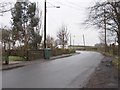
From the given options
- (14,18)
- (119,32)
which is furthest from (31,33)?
(119,32)

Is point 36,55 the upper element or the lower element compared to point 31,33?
lower

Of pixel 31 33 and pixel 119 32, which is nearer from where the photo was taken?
pixel 119 32

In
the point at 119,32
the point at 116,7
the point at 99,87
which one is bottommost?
the point at 99,87

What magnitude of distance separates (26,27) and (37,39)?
3.44 meters

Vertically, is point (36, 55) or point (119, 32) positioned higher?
point (119, 32)

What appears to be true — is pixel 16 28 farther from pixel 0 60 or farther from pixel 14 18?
pixel 0 60

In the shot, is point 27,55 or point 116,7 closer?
point 116,7

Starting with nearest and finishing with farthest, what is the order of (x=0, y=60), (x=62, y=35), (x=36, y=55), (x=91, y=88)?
1. (x=91, y=88)
2. (x=0, y=60)
3. (x=36, y=55)
4. (x=62, y=35)

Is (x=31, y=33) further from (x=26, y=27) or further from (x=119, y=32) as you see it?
(x=119, y=32)

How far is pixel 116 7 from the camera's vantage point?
24875 mm

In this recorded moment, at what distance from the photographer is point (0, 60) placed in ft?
95.9

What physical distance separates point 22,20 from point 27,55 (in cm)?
2341

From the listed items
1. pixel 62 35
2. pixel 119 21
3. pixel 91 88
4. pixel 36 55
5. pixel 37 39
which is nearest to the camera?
pixel 91 88

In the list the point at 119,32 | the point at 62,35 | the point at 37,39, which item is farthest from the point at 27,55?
the point at 62,35
